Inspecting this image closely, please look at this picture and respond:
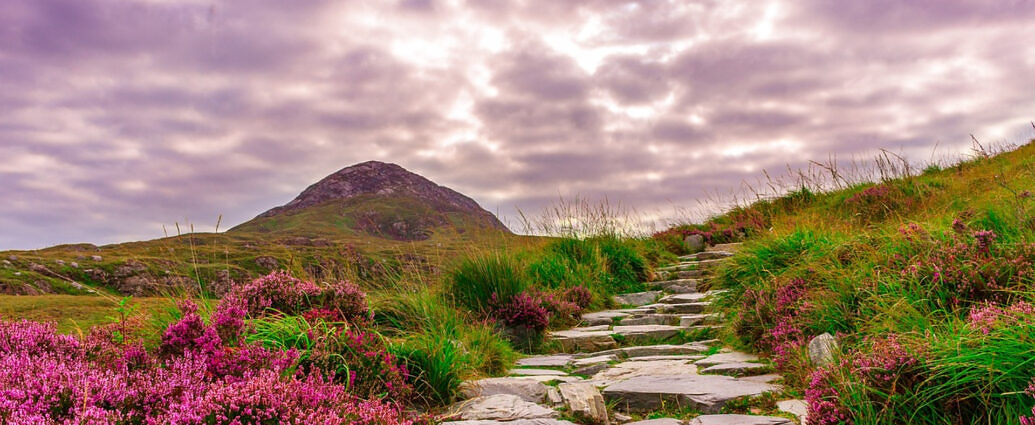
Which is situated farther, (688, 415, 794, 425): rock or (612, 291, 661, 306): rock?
(612, 291, 661, 306): rock

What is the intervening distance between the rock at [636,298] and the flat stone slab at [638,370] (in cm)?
367

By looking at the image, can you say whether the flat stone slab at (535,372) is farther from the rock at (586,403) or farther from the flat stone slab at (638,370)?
the rock at (586,403)

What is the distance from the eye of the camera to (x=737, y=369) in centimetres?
492

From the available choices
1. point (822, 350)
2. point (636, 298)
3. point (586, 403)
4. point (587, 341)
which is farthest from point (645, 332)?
point (586, 403)

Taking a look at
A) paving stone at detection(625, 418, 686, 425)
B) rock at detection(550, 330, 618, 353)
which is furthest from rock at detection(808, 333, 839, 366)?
rock at detection(550, 330, 618, 353)

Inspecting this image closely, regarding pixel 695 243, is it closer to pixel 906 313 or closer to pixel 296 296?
pixel 906 313

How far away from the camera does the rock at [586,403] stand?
375 cm

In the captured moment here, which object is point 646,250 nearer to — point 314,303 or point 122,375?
point 314,303

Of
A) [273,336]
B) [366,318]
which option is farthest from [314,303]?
[273,336]

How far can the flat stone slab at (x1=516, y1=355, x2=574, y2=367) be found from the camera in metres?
5.81

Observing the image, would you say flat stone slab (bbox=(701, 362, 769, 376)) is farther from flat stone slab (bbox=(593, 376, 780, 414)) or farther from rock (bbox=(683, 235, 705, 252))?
rock (bbox=(683, 235, 705, 252))

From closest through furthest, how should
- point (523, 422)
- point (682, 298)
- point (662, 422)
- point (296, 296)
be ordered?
point (523, 422)
point (662, 422)
point (296, 296)
point (682, 298)

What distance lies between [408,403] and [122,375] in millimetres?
1752

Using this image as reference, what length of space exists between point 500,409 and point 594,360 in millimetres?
2322
